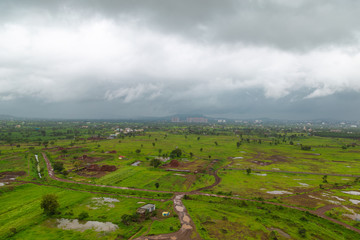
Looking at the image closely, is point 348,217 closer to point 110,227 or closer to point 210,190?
point 210,190

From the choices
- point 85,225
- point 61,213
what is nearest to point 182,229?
point 85,225

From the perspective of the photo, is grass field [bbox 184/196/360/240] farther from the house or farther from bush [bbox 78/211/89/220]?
bush [bbox 78/211/89/220]

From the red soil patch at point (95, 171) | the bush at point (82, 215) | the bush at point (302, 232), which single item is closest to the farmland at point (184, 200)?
the bush at point (82, 215)

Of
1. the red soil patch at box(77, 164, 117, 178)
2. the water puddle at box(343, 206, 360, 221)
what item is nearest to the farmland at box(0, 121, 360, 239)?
the water puddle at box(343, 206, 360, 221)

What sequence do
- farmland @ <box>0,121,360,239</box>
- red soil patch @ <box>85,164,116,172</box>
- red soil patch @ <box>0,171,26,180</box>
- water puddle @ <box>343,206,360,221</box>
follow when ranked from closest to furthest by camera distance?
farmland @ <box>0,121,360,239</box> → water puddle @ <box>343,206,360,221</box> → red soil patch @ <box>0,171,26,180</box> → red soil patch @ <box>85,164,116,172</box>

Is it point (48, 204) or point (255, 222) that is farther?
point (48, 204)

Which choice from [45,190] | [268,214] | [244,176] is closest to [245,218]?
[268,214]

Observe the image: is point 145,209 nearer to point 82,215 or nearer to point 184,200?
point 184,200

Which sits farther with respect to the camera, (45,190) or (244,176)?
(244,176)
